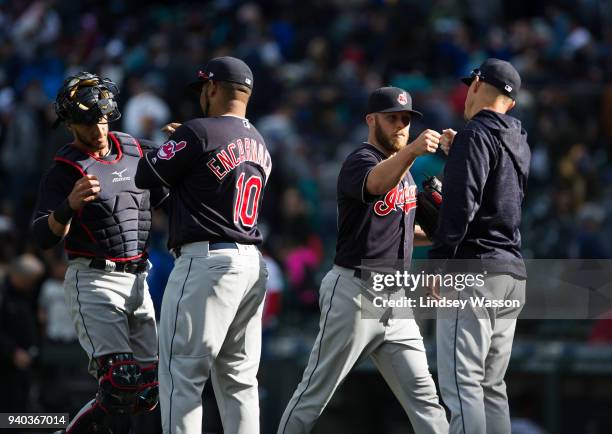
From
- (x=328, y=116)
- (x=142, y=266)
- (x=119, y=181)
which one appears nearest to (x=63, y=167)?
(x=119, y=181)

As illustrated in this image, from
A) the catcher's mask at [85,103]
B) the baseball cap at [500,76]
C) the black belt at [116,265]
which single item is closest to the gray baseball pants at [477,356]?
the baseball cap at [500,76]

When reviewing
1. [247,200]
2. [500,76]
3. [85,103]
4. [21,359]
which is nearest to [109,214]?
[85,103]

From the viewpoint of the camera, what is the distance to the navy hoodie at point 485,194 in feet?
19.6

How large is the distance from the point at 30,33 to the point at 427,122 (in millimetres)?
8537

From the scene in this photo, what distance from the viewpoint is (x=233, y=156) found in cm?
628

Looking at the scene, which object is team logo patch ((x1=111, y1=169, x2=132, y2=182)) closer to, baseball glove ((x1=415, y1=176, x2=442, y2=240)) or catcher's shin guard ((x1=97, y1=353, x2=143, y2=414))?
catcher's shin guard ((x1=97, y1=353, x2=143, y2=414))

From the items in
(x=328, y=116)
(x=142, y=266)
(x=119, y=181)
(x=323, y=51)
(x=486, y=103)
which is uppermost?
(x=323, y=51)

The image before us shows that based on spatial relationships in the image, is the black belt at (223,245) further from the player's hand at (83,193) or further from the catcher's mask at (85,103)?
the catcher's mask at (85,103)

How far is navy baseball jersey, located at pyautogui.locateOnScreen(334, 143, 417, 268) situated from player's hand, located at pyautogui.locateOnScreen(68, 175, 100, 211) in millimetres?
1369

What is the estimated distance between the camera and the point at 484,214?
6223 millimetres

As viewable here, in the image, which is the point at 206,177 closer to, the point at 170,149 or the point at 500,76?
the point at 170,149

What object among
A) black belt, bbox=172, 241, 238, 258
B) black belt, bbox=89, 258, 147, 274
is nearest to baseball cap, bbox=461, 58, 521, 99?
black belt, bbox=172, 241, 238, 258

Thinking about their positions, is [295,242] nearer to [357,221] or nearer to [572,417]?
[572,417]

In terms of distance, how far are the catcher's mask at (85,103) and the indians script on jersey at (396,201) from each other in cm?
169
